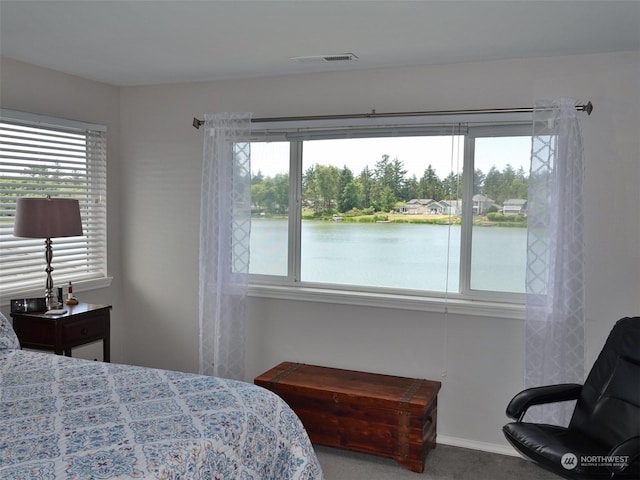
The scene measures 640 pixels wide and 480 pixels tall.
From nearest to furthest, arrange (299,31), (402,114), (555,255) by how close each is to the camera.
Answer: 1. (299,31)
2. (555,255)
3. (402,114)

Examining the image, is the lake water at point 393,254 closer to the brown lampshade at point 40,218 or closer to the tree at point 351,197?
the tree at point 351,197

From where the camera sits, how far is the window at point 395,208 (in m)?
3.63

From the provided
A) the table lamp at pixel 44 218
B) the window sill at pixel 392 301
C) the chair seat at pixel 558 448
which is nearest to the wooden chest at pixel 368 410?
the window sill at pixel 392 301

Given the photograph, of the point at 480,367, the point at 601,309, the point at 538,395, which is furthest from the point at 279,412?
the point at 601,309

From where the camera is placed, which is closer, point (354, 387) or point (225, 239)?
point (354, 387)

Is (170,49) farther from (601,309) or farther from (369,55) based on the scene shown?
(601,309)

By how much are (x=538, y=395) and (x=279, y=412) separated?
4.31 ft

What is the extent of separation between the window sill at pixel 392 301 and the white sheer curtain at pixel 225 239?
0.24m

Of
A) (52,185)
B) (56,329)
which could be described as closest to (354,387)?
(56,329)

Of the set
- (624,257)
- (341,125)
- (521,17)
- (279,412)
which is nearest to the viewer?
(279,412)

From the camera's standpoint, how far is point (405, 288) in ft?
12.8

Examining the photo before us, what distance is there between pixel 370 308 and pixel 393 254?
0.41 meters

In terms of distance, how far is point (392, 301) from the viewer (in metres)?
3.79

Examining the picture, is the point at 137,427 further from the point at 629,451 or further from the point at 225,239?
the point at 225,239
